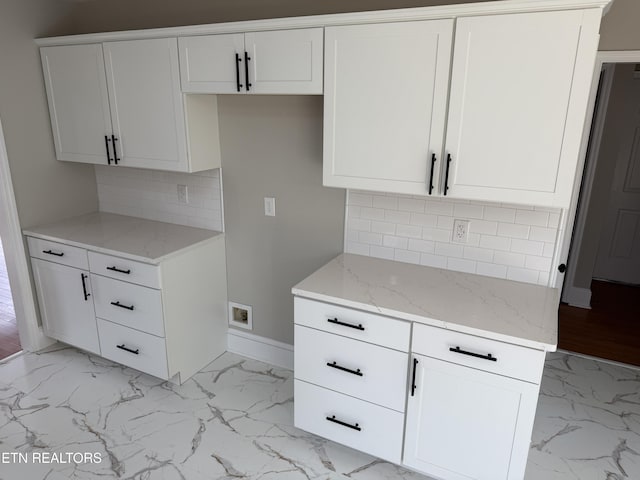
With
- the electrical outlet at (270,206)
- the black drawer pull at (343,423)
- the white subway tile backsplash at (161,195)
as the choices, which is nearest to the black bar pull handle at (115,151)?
the white subway tile backsplash at (161,195)

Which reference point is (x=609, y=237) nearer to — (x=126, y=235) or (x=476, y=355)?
(x=476, y=355)

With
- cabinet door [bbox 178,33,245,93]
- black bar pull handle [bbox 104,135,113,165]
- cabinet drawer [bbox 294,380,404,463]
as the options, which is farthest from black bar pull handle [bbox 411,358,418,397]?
black bar pull handle [bbox 104,135,113,165]

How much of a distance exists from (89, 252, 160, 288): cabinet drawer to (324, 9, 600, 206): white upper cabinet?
4.17 ft

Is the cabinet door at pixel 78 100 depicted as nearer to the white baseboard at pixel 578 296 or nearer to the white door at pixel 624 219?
the white baseboard at pixel 578 296

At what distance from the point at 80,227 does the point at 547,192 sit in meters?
→ 2.91

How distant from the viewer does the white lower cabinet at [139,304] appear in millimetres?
2660

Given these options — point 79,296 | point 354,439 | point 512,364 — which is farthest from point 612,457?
point 79,296

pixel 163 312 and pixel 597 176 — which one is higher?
pixel 597 176

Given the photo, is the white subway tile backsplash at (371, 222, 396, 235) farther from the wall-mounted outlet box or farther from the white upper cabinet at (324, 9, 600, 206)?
the wall-mounted outlet box

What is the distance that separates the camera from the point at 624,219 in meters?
4.56

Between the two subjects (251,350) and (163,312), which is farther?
(251,350)

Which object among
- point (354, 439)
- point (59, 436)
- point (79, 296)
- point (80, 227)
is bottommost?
point (59, 436)

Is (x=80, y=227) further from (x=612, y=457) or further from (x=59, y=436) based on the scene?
(x=612, y=457)

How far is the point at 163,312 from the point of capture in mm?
2619
